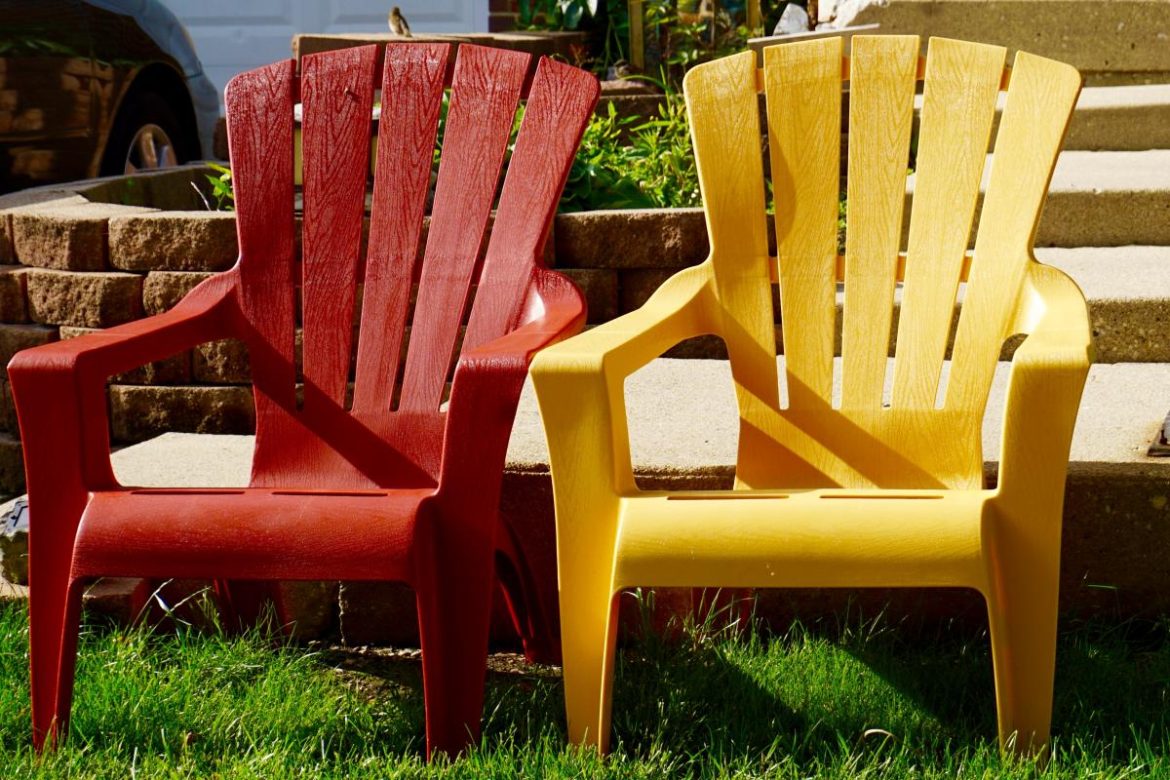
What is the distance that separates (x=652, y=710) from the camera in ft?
7.49

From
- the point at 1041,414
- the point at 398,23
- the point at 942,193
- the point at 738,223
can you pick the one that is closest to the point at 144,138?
the point at 398,23

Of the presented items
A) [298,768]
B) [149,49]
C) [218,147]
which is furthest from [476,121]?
[218,147]

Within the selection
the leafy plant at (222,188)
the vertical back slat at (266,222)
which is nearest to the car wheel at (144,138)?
the leafy plant at (222,188)

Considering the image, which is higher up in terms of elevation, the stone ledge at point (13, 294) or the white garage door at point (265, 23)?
the white garage door at point (265, 23)

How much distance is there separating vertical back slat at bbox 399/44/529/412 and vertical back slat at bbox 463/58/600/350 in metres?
0.07

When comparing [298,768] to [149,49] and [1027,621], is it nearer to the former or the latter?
[1027,621]

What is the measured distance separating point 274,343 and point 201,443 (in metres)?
0.67

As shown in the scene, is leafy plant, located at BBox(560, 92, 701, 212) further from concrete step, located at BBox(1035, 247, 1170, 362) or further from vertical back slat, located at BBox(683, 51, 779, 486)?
concrete step, located at BBox(1035, 247, 1170, 362)

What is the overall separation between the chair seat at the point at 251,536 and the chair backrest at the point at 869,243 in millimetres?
700

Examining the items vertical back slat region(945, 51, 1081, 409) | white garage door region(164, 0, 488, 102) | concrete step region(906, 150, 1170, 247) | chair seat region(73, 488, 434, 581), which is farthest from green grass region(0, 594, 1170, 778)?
white garage door region(164, 0, 488, 102)

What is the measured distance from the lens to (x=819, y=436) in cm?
250

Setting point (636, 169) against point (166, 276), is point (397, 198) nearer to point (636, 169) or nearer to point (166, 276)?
point (166, 276)

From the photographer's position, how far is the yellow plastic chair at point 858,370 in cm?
193

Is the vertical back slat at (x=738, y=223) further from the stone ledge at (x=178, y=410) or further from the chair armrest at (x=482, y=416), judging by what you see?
the stone ledge at (x=178, y=410)
